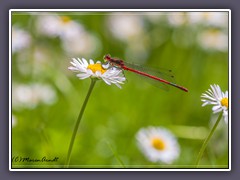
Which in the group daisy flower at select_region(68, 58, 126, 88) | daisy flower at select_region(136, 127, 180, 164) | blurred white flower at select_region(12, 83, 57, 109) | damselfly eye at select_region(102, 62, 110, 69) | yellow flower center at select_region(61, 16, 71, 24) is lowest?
daisy flower at select_region(136, 127, 180, 164)

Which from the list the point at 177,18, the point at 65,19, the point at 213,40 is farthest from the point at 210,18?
the point at 65,19

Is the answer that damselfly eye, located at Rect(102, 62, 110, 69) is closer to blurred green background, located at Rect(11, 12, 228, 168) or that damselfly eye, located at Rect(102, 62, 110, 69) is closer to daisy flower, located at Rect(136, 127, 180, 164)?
blurred green background, located at Rect(11, 12, 228, 168)

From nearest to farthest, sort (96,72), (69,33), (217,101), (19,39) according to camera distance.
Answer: (96,72)
(217,101)
(19,39)
(69,33)

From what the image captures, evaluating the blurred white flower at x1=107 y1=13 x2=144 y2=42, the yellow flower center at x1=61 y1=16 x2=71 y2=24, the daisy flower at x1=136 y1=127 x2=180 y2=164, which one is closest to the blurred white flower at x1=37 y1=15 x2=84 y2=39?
the yellow flower center at x1=61 y1=16 x2=71 y2=24

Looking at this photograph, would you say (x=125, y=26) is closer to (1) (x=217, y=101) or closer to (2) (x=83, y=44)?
(2) (x=83, y=44)

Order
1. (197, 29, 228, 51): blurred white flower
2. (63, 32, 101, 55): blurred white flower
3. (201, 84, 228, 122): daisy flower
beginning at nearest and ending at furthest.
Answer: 1. (201, 84, 228, 122): daisy flower
2. (197, 29, 228, 51): blurred white flower
3. (63, 32, 101, 55): blurred white flower

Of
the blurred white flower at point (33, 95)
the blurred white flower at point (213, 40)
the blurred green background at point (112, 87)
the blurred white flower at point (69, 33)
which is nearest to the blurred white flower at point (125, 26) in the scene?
the blurred green background at point (112, 87)
